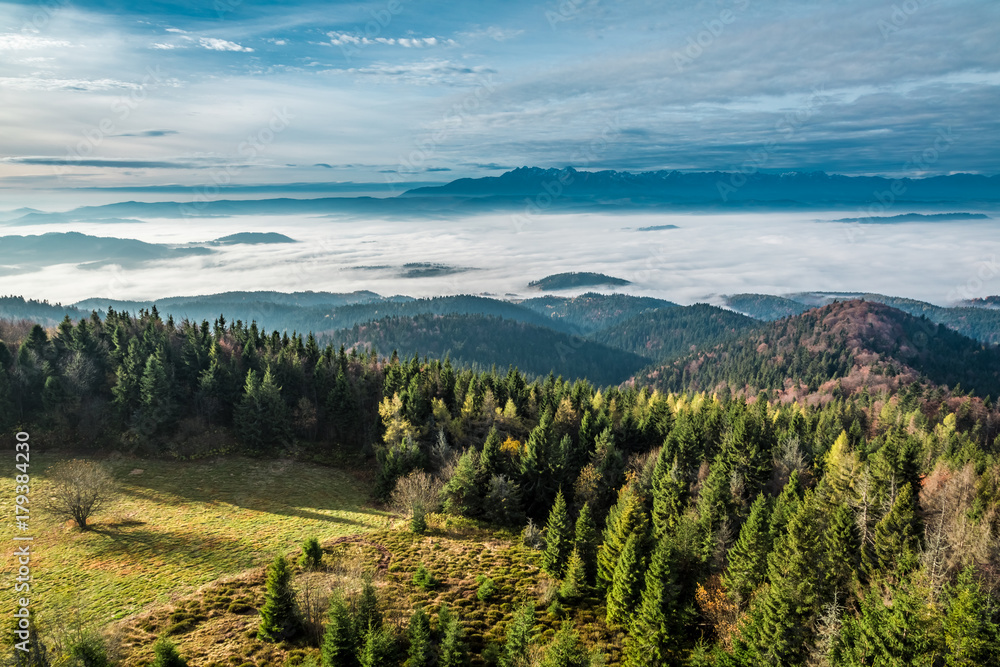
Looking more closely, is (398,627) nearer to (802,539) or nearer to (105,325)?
(802,539)

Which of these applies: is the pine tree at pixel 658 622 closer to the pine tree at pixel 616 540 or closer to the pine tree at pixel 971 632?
the pine tree at pixel 616 540

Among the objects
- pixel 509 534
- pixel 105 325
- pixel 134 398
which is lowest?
pixel 509 534

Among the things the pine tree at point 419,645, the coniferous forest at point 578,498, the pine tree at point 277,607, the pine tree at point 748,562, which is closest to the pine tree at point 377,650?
→ the coniferous forest at point 578,498

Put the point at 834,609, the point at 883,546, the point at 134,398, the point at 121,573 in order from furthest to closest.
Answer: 1. the point at 134,398
2. the point at 121,573
3. the point at 883,546
4. the point at 834,609

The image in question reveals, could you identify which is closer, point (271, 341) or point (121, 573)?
point (121, 573)

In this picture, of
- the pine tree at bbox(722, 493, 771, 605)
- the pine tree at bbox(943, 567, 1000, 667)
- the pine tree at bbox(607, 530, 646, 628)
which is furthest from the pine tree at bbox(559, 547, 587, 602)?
the pine tree at bbox(943, 567, 1000, 667)

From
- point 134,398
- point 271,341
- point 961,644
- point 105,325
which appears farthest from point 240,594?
point 105,325

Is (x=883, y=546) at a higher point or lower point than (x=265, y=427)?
higher

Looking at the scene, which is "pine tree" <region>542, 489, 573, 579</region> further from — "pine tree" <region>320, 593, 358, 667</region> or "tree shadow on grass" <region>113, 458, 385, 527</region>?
"tree shadow on grass" <region>113, 458, 385, 527</region>
